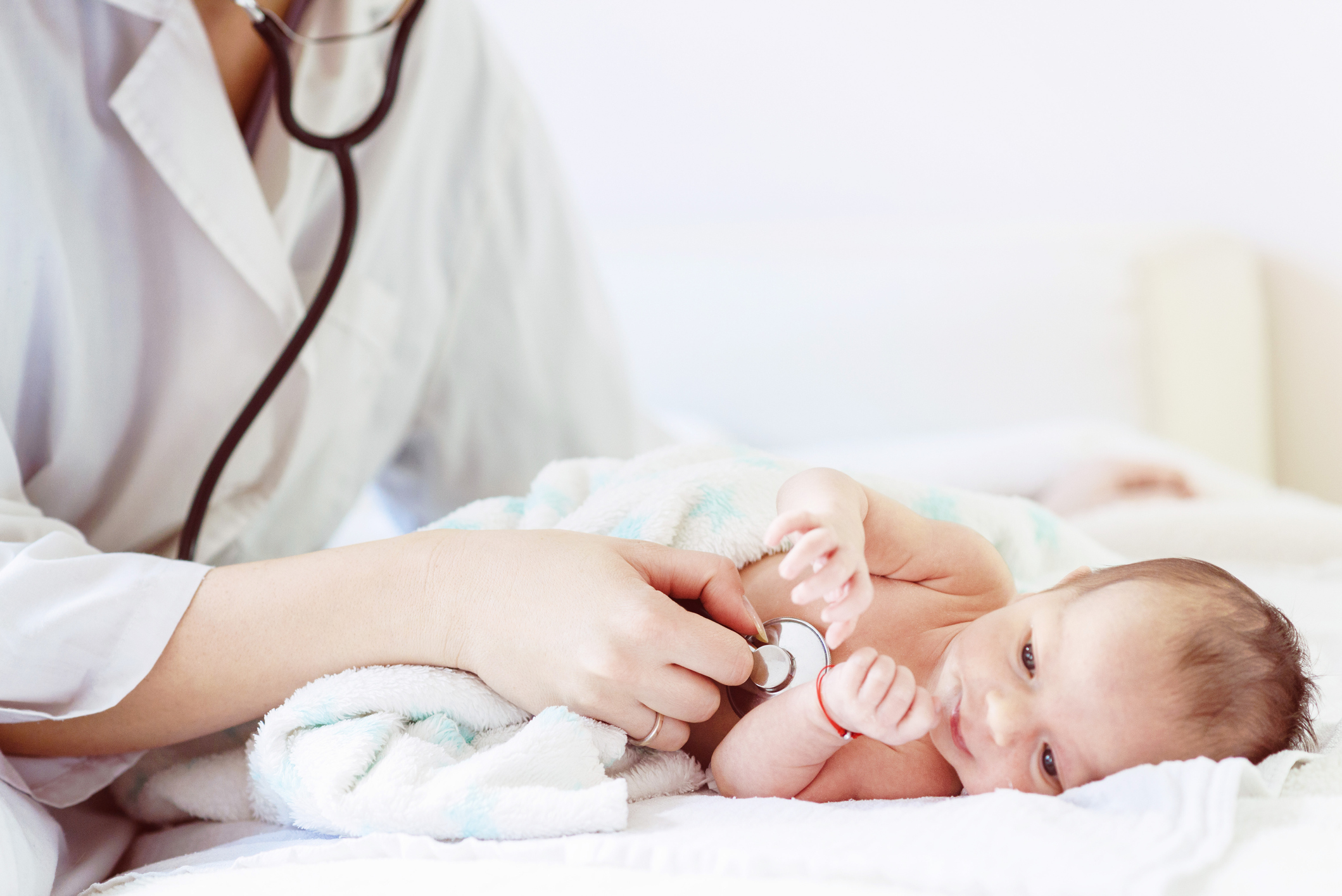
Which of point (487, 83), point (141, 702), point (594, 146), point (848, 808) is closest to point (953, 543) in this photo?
point (848, 808)

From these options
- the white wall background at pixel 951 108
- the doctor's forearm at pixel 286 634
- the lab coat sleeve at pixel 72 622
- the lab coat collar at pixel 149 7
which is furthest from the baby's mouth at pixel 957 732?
the white wall background at pixel 951 108

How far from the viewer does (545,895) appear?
19.0 inches

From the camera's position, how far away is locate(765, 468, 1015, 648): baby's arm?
1.82ft

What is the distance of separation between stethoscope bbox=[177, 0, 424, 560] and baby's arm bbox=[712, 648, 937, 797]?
44cm

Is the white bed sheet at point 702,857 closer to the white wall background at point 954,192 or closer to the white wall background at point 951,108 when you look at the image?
the white wall background at point 954,192

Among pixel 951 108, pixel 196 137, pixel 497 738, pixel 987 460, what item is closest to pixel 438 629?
pixel 497 738

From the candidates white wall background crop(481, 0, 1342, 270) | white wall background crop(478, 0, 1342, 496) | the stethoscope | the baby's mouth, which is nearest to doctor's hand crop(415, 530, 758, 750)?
the baby's mouth

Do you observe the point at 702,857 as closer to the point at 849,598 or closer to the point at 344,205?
the point at 849,598

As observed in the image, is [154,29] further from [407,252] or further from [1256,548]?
[1256,548]

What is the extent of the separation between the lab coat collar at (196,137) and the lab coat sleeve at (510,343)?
11.5 inches

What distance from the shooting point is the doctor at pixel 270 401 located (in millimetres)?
628

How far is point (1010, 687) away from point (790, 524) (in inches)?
7.6

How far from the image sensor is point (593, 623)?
0.60 meters

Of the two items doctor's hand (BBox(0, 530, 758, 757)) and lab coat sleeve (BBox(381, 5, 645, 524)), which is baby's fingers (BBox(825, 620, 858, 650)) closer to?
doctor's hand (BBox(0, 530, 758, 757))
